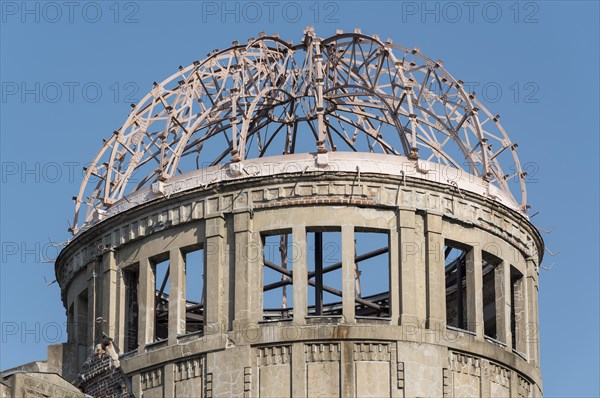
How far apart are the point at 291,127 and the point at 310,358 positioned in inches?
525

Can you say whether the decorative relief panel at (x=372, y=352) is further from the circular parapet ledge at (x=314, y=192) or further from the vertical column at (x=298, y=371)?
the circular parapet ledge at (x=314, y=192)

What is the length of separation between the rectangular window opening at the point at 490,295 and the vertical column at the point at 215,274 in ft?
30.5

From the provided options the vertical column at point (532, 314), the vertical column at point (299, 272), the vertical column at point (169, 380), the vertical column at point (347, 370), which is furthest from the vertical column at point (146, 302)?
the vertical column at point (532, 314)

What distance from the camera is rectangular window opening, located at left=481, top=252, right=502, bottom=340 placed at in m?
81.9

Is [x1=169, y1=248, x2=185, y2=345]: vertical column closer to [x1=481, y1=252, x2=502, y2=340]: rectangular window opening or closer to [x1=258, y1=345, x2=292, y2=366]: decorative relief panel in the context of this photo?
[x1=258, y1=345, x2=292, y2=366]: decorative relief panel

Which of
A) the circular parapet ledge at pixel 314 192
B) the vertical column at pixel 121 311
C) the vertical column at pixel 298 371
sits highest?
the circular parapet ledge at pixel 314 192

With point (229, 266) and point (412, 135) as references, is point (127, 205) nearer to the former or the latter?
point (229, 266)

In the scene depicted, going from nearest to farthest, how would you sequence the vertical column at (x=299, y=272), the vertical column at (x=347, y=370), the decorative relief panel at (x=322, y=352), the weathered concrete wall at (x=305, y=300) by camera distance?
the vertical column at (x=347, y=370) < the decorative relief panel at (x=322, y=352) < the weathered concrete wall at (x=305, y=300) < the vertical column at (x=299, y=272)

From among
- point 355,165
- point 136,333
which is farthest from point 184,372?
point 355,165

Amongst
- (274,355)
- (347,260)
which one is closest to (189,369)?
(274,355)

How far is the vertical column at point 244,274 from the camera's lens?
78.2m

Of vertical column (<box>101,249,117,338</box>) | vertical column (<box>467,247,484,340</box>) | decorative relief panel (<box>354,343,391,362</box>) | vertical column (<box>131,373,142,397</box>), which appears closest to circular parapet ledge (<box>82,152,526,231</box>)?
vertical column (<box>467,247,484,340</box>)

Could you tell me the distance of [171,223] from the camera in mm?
80625

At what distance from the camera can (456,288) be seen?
84375 mm
